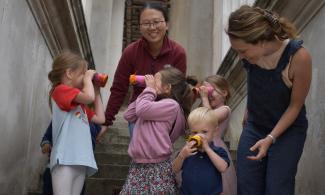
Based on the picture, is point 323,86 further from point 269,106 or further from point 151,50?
point 151,50

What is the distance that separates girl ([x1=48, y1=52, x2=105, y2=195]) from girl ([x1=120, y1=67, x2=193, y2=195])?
0.25m

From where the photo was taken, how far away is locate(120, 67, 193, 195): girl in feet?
8.42

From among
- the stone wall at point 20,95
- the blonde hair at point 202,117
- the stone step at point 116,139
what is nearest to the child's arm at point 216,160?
the blonde hair at point 202,117

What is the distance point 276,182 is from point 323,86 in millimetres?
875

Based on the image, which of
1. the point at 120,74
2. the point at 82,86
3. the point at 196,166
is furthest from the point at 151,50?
the point at 196,166

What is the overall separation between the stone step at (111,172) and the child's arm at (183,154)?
59.5 inches

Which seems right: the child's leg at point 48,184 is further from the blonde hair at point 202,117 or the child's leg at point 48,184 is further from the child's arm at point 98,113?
the blonde hair at point 202,117

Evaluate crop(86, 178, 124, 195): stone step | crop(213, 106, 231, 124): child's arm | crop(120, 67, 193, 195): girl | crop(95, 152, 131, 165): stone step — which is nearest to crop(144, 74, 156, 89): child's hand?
crop(120, 67, 193, 195): girl

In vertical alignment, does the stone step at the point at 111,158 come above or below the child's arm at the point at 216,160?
below

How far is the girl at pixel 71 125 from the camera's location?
→ 8.39 ft

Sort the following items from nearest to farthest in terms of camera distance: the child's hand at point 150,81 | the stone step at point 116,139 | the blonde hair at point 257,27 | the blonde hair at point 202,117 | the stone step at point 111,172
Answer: the blonde hair at point 257,27, the blonde hair at point 202,117, the child's hand at point 150,81, the stone step at point 111,172, the stone step at point 116,139

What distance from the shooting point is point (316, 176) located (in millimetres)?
2764

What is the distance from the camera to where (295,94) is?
7.16 ft

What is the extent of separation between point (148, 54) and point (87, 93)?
0.62 m
